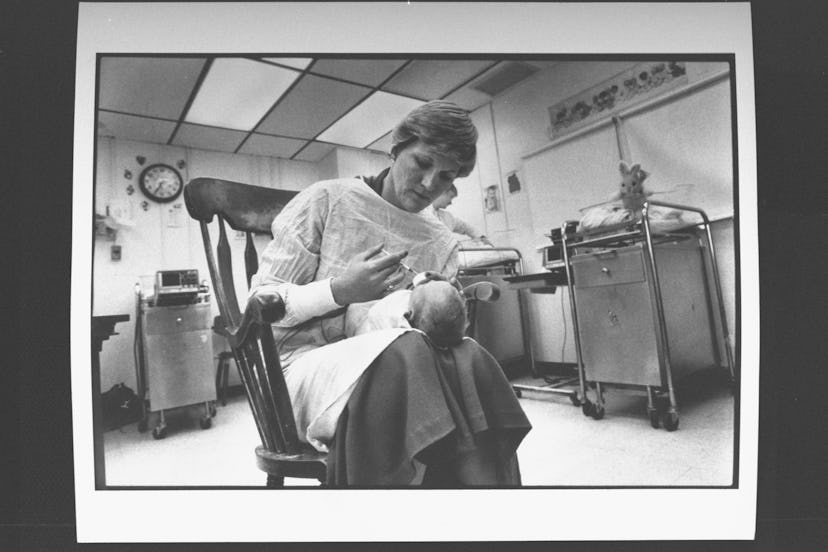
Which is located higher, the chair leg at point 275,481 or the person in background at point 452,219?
the person in background at point 452,219

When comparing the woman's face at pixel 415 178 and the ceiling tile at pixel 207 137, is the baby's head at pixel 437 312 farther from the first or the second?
the ceiling tile at pixel 207 137

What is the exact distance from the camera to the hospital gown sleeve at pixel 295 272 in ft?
5.74

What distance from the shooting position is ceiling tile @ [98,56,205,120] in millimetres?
1924

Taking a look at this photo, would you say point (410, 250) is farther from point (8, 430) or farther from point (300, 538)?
point (8, 430)

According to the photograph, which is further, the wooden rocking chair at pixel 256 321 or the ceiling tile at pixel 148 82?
the ceiling tile at pixel 148 82

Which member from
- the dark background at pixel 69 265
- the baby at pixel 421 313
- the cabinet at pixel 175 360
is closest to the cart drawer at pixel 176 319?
the cabinet at pixel 175 360

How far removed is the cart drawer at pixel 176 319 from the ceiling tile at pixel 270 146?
19.5 inches

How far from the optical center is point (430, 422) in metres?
1.74

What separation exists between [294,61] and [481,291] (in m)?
0.93

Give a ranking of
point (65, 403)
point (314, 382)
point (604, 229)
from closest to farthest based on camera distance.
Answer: point (314, 382) < point (604, 229) < point (65, 403)

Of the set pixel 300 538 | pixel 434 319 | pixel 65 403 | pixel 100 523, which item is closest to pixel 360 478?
pixel 300 538

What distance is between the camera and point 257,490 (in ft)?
6.22

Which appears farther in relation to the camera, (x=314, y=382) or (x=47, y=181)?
(x=47, y=181)

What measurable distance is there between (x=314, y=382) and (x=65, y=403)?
909 mm
